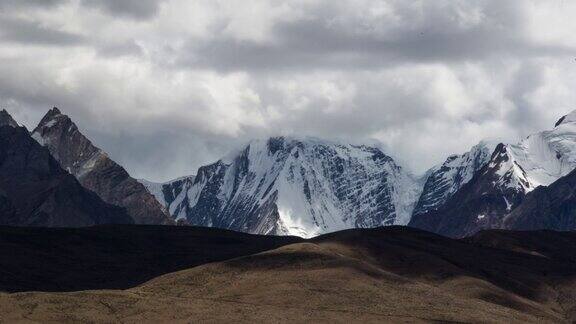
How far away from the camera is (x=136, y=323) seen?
655ft

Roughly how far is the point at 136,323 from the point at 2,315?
16.4 m

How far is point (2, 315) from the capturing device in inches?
7771

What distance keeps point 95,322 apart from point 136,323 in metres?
5.05

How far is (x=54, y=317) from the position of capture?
654 feet

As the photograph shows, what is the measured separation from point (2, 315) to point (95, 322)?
37.3 feet

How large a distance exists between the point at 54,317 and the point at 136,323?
33.4ft

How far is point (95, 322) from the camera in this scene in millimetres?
198750

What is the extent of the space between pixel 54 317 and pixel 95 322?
522 centimetres
